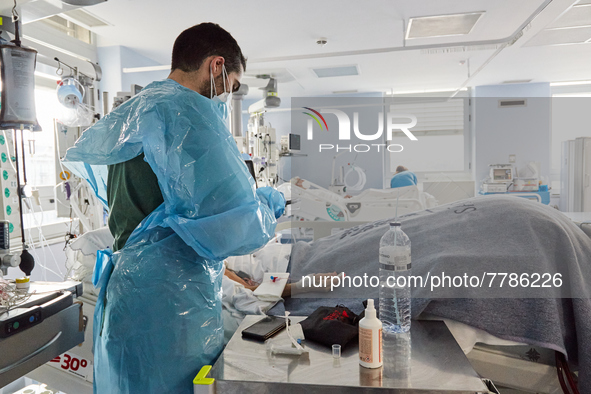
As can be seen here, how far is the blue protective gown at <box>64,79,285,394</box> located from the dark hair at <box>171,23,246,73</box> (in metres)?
0.11

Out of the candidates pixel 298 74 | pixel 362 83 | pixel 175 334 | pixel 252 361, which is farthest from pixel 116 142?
pixel 362 83

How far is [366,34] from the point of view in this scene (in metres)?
4.09

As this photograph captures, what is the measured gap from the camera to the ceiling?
333cm

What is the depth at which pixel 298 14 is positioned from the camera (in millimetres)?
3535

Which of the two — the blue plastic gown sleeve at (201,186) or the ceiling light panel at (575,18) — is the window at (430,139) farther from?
the ceiling light panel at (575,18)

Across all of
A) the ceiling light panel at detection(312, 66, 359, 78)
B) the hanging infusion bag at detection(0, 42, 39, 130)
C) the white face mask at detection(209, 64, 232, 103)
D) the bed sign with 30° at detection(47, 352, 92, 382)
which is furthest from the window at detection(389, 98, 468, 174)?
the ceiling light panel at detection(312, 66, 359, 78)

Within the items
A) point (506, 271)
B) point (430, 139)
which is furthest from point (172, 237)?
point (430, 139)

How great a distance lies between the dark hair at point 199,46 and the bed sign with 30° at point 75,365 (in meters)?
1.50

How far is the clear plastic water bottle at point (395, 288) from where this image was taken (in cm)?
124

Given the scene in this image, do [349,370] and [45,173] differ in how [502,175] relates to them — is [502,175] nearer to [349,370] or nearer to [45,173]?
[349,370]

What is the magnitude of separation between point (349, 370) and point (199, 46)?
0.97 m

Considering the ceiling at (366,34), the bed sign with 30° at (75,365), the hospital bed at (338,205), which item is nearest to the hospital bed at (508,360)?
the bed sign with 30° at (75,365)

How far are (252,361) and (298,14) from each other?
3.25m

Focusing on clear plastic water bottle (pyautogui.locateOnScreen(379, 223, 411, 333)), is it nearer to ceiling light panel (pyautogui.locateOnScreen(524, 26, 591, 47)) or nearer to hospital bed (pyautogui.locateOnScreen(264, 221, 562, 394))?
hospital bed (pyautogui.locateOnScreen(264, 221, 562, 394))
